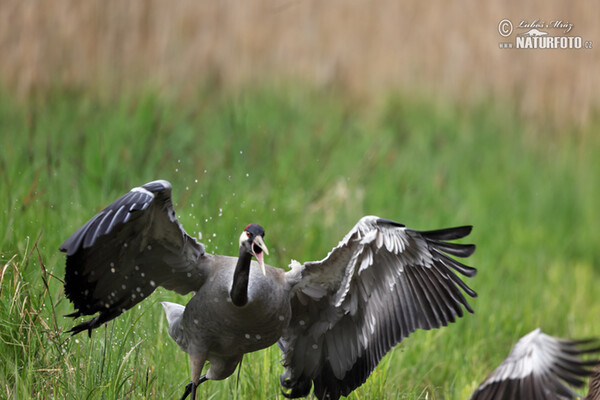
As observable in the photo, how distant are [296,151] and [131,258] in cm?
492

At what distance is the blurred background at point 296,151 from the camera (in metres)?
5.99

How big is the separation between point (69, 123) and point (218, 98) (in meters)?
1.82

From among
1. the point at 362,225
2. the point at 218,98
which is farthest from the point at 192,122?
the point at 362,225

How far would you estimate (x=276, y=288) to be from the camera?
538 cm

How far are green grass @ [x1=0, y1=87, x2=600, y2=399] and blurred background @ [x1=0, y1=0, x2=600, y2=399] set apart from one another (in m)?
0.02

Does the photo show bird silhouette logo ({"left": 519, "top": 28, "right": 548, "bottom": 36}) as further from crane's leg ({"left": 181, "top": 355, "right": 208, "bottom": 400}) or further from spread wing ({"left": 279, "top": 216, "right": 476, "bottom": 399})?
crane's leg ({"left": 181, "top": 355, "right": 208, "bottom": 400})

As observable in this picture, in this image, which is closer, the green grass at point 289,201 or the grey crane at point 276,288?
the grey crane at point 276,288

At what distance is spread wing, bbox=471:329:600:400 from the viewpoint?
4.31 m

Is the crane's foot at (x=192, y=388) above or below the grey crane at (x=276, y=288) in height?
below

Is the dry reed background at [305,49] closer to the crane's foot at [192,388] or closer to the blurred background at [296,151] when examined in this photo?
the blurred background at [296,151]

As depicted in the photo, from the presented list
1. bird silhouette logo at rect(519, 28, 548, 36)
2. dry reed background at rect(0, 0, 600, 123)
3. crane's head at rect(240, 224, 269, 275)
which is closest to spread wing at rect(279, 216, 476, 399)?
crane's head at rect(240, 224, 269, 275)

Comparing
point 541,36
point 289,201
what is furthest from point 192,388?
point 541,36

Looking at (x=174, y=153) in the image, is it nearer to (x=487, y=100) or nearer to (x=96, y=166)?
(x=96, y=166)

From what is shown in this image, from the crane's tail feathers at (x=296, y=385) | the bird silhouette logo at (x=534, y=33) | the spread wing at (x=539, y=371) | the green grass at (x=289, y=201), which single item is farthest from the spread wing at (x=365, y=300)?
the bird silhouette logo at (x=534, y=33)
